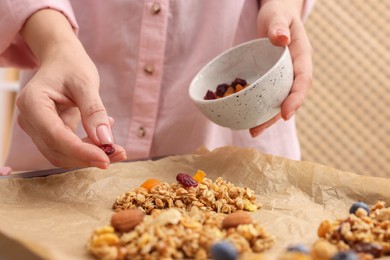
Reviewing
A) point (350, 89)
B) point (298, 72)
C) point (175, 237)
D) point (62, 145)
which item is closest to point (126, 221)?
point (175, 237)

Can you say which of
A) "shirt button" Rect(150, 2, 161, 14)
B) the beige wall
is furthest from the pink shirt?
the beige wall

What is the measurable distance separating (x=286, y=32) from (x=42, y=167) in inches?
17.7

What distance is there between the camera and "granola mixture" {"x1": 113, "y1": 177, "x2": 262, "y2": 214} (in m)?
0.73

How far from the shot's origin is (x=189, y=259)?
0.56 meters

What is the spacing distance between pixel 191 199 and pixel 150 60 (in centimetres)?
32

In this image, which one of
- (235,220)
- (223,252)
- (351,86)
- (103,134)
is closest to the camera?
(223,252)

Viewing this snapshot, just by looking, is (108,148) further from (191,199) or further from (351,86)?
(351,86)

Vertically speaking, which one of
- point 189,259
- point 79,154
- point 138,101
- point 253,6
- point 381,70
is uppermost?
point 381,70

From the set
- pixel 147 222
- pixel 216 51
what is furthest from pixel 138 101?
pixel 147 222

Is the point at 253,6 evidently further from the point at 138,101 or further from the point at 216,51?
the point at 138,101

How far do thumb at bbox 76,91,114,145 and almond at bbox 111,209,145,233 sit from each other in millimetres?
138

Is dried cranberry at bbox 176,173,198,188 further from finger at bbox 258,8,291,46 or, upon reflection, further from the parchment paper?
finger at bbox 258,8,291,46

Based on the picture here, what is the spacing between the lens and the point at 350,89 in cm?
209

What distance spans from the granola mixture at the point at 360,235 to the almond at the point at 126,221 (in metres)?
0.18
